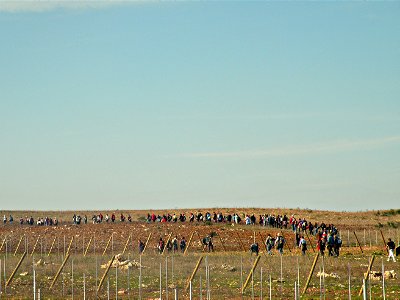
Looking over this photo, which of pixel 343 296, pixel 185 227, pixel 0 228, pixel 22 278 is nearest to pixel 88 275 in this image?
pixel 22 278

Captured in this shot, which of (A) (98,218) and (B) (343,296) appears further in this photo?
(A) (98,218)

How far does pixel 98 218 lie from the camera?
112 metres

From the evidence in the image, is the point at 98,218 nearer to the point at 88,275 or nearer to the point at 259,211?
the point at 259,211

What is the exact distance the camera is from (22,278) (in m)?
56.1

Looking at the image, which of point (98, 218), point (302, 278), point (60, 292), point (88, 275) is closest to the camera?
point (60, 292)

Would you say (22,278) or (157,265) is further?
(157,265)

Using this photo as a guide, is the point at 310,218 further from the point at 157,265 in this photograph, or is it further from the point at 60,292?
the point at 60,292

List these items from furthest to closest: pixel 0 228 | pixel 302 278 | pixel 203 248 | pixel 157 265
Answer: pixel 0 228 < pixel 203 248 < pixel 157 265 < pixel 302 278

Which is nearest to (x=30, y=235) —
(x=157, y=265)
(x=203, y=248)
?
(x=203, y=248)

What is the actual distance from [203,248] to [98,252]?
10.6 metres

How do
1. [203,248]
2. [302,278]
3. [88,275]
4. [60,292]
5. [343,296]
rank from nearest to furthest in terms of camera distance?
1. [343,296]
2. [60,292]
3. [302,278]
4. [88,275]
5. [203,248]

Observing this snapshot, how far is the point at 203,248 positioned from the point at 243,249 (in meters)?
4.04

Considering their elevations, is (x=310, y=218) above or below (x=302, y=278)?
above

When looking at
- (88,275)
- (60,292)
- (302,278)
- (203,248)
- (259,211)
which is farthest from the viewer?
(259,211)
